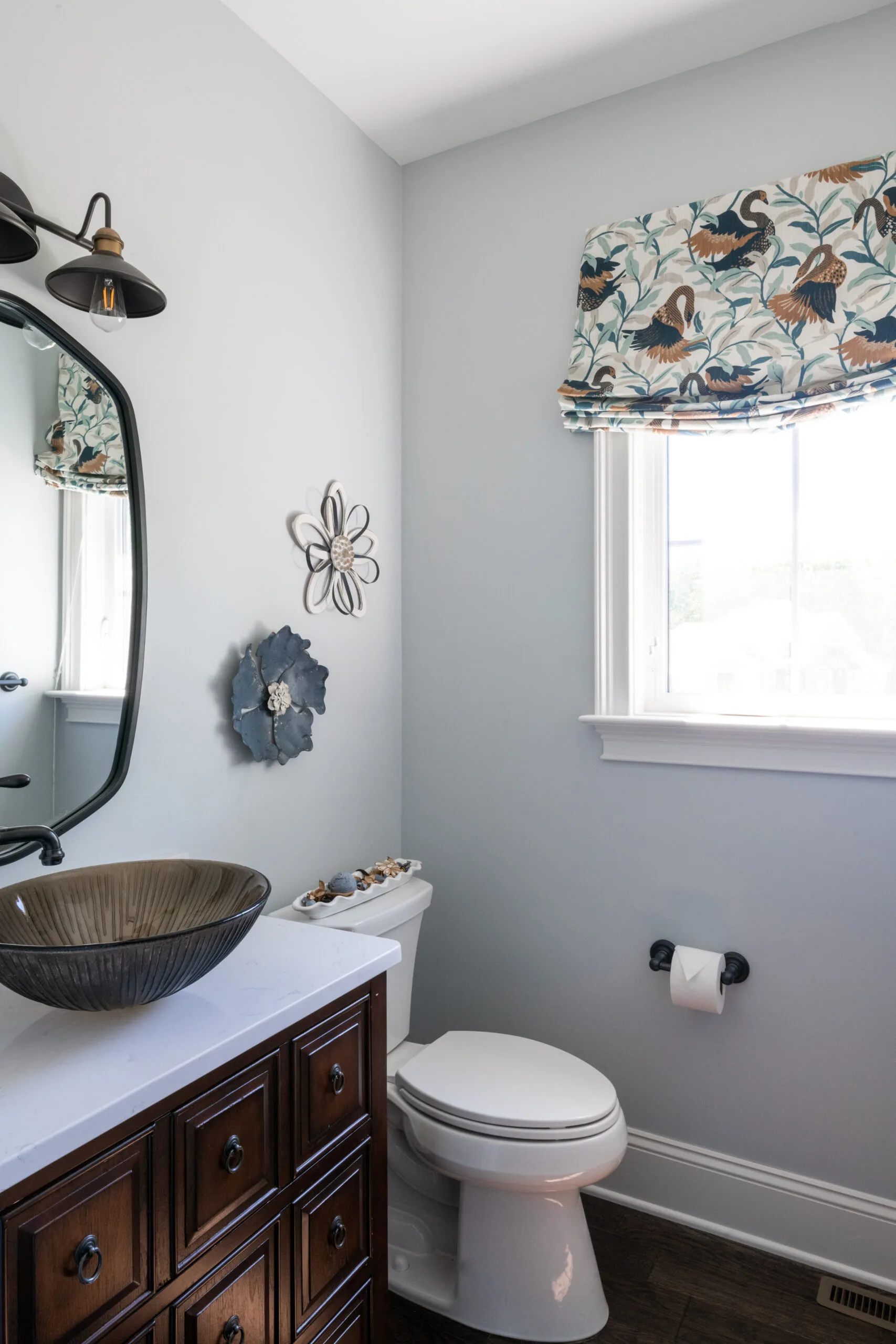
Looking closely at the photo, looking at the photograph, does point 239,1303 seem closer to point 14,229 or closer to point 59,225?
point 14,229

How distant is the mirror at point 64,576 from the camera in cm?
134

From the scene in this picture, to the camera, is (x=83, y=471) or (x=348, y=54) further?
(x=348, y=54)

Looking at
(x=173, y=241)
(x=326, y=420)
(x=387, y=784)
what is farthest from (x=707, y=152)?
(x=387, y=784)

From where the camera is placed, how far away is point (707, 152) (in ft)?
6.48

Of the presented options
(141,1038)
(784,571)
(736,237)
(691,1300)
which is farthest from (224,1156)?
(736,237)

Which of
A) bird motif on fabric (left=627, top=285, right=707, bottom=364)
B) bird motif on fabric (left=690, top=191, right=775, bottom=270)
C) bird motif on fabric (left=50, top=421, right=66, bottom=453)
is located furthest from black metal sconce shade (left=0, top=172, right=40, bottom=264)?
bird motif on fabric (left=690, top=191, right=775, bottom=270)

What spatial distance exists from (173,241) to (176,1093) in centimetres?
152

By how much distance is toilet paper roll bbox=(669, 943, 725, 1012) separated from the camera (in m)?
1.86

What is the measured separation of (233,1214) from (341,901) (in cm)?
76

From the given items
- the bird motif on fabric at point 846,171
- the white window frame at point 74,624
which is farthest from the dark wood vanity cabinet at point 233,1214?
the bird motif on fabric at point 846,171

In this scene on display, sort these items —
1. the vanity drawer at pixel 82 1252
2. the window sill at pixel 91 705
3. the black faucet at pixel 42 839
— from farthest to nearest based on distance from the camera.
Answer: the window sill at pixel 91 705 < the black faucet at pixel 42 839 < the vanity drawer at pixel 82 1252

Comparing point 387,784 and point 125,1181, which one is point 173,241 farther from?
point 125,1181

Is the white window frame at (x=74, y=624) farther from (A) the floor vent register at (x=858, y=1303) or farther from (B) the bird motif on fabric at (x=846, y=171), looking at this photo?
(A) the floor vent register at (x=858, y=1303)

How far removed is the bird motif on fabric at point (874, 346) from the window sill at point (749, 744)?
30.0 inches
